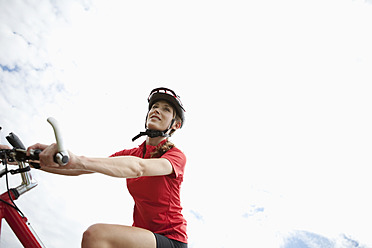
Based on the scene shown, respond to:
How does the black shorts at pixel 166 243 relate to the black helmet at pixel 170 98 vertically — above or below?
below

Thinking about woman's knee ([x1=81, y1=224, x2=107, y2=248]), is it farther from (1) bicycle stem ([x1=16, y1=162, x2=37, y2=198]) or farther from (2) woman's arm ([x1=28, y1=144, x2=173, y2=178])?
(1) bicycle stem ([x1=16, y1=162, x2=37, y2=198])

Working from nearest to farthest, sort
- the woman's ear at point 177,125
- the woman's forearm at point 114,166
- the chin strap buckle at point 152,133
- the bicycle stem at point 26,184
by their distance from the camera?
1. the woman's forearm at point 114,166
2. the bicycle stem at point 26,184
3. the chin strap buckle at point 152,133
4. the woman's ear at point 177,125

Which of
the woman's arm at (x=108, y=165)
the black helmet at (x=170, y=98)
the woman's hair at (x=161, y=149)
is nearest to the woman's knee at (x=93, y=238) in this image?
the woman's arm at (x=108, y=165)

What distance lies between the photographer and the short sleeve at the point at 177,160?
2.26 meters

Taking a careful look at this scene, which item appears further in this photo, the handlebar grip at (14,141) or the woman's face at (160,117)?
the woman's face at (160,117)

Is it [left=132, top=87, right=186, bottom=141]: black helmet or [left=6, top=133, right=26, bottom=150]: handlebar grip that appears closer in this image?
[left=6, top=133, right=26, bottom=150]: handlebar grip

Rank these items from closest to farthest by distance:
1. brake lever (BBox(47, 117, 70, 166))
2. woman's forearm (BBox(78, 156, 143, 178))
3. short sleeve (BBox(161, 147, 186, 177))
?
brake lever (BBox(47, 117, 70, 166)), woman's forearm (BBox(78, 156, 143, 178)), short sleeve (BBox(161, 147, 186, 177))

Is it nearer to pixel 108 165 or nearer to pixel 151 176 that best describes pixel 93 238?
pixel 108 165

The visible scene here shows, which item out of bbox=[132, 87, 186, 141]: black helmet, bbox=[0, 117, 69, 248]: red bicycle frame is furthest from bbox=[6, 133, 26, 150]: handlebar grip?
bbox=[132, 87, 186, 141]: black helmet

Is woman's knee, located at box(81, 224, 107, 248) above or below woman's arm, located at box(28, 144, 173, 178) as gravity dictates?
below

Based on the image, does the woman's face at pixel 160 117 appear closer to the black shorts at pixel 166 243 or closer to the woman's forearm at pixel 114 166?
the woman's forearm at pixel 114 166

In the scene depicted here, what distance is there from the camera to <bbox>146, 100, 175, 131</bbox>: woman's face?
3051 mm

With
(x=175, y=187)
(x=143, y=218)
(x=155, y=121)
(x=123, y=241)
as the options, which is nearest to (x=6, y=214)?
(x=123, y=241)

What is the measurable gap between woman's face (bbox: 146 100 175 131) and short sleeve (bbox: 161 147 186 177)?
2.07 ft
